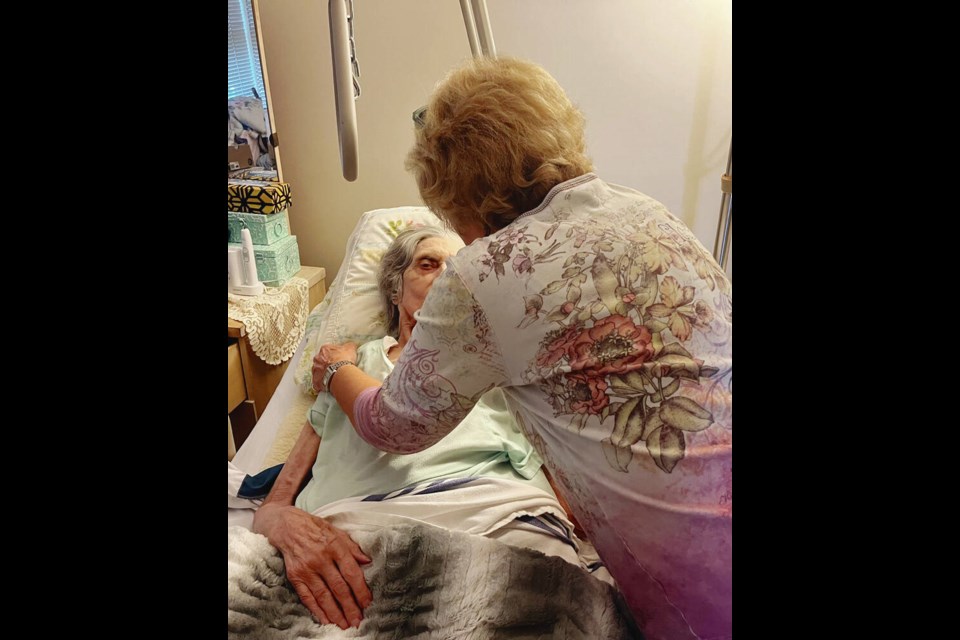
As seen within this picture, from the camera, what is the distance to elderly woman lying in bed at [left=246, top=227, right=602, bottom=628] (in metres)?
0.98

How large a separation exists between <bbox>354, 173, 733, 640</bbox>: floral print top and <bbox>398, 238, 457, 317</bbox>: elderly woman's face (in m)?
0.71

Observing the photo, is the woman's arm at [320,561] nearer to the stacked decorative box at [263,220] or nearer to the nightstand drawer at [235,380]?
the nightstand drawer at [235,380]

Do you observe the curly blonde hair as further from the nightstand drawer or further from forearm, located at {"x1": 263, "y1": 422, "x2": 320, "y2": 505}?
the nightstand drawer

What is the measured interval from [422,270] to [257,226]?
90 cm

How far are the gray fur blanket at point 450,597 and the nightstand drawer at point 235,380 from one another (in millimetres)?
1106

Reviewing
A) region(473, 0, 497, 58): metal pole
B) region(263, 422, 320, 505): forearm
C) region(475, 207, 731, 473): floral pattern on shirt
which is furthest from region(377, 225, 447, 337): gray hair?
region(475, 207, 731, 473): floral pattern on shirt

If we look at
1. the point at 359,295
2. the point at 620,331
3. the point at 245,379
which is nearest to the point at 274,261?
the point at 245,379

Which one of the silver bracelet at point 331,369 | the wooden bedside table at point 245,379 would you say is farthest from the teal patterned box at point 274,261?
the silver bracelet at point 331,369

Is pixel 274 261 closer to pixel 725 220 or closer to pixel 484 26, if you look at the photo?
pixel 484 26

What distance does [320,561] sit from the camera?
0.98 meters
